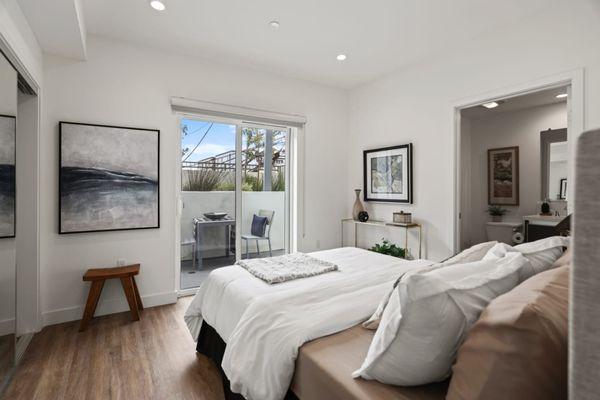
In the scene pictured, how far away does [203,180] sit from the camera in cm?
379

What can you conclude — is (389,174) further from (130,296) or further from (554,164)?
(130,296)

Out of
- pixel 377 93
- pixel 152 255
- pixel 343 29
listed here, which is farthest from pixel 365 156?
pixel 152 255

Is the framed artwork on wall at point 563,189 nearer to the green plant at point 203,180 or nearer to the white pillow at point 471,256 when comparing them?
the white pillow at point 471,256

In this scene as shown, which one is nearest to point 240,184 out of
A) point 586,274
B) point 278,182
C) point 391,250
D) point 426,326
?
point 278,182

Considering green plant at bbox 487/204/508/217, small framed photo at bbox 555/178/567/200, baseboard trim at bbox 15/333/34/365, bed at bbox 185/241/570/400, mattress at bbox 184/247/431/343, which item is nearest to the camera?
bed at bbox 185/241/570/400

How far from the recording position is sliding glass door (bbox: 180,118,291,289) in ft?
12.3

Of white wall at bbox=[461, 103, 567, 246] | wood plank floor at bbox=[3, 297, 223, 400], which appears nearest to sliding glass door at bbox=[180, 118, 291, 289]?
wood plank floor at bbox=[3, 297, 223, 400]

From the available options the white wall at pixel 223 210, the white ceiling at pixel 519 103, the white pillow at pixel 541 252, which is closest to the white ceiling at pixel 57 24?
the white wall at pixel 223 210

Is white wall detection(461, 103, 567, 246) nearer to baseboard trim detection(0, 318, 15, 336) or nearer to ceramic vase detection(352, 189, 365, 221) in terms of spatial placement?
ceramic vase detection(352, 189, 365, 221)

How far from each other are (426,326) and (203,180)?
334 cm

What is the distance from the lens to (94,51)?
3.03m

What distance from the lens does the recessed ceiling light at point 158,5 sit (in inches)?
101

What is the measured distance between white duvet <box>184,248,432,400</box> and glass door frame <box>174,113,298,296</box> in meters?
1.46

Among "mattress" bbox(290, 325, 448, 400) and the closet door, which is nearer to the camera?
"mattress" bbox(290, 325, 448, 400)
